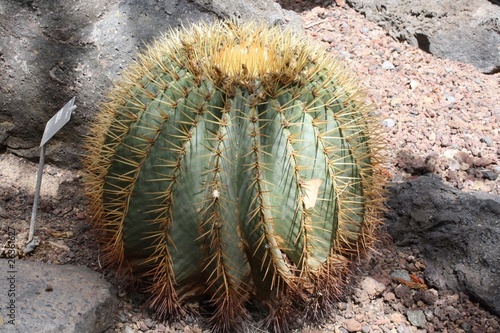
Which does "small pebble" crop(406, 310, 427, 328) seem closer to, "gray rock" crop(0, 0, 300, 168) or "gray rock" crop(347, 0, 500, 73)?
"gray rock" crop(0, 0, 300, 168)

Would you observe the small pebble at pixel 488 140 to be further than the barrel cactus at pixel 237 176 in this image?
Yes

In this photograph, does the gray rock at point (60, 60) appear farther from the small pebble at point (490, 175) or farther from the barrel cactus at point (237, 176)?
the small pebble at point (490, 175)

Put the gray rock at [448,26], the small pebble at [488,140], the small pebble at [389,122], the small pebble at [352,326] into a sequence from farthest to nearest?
the gray rock at [448,26] → the small pebble at [389,122] → the small pebble at [488,140] → the small pebble at [352,326]

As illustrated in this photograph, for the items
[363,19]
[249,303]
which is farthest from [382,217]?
[363,19]

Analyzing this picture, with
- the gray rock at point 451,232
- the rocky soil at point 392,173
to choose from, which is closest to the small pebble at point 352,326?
the rocky soil at point 392,173

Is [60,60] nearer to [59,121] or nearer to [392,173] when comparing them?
[59,121]

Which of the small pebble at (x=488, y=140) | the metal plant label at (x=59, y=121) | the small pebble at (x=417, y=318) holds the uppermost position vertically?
the metal plant label at (x=59, y=121)

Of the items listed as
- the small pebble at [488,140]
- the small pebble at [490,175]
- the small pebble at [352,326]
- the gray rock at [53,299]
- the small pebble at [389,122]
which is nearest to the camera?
the gray rock at [53,299]
